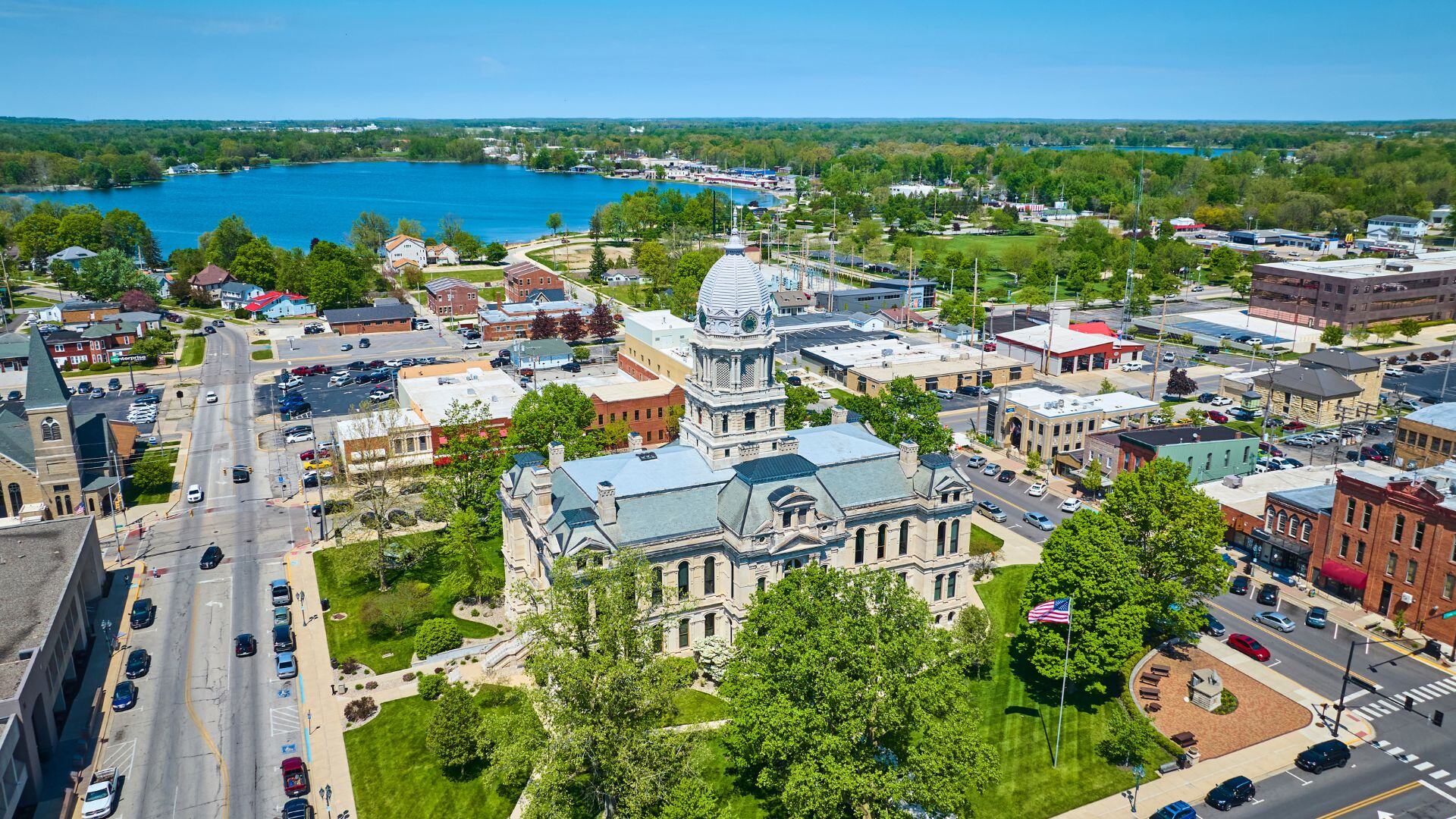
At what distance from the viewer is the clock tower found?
67688 millimetres

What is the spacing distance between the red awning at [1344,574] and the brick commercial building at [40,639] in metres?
86.5

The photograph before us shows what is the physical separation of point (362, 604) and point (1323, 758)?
65.8 meters

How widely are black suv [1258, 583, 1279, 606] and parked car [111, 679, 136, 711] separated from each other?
8067 centimetres

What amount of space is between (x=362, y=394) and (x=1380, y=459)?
12357cm

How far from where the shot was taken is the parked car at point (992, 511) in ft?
296

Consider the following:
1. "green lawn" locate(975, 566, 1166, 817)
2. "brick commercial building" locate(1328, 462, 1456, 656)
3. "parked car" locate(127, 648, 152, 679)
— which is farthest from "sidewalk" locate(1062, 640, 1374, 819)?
"parked car" locate(127, 648, 152, 679)

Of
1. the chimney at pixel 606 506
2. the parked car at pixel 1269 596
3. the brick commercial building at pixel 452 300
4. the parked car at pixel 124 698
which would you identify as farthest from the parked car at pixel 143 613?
the brick commercial building at pixel 452 300

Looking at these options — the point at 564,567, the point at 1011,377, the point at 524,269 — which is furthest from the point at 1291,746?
the point at 524,269

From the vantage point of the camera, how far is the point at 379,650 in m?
67.6

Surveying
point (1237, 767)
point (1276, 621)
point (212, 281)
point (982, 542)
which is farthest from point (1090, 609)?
point (212, 281)

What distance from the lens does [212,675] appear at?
64312mm

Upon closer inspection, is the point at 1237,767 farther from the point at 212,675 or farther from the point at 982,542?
the point at 212,675

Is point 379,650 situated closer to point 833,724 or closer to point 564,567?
point 564,567

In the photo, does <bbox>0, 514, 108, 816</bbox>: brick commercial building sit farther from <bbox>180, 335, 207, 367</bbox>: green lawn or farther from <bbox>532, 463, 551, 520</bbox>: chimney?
<bbox>180, 335, 207, 367</bbox>: green lawn
